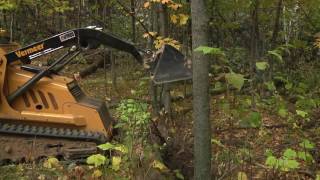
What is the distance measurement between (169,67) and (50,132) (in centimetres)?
280

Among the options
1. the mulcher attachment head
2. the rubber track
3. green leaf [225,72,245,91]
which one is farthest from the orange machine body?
green leaf [225,72,245,91]

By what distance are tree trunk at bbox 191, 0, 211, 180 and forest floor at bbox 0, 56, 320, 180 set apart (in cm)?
53

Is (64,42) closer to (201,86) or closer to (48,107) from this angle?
(48,107)

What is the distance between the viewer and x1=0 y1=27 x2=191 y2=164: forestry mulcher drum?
26.7ft

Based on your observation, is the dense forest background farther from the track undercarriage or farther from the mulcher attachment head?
the track undercarriage

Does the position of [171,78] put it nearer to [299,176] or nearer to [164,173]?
[164,173]

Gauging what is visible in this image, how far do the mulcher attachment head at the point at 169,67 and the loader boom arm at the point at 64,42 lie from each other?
2.11m

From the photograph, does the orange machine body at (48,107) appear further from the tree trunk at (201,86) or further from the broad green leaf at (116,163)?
the tree trunk at (201,86)

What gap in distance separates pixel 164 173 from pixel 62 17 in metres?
15.1

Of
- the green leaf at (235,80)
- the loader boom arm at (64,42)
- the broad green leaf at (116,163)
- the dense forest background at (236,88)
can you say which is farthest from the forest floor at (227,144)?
the loader boom arm at (64,42)

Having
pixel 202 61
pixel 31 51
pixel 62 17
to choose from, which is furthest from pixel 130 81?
pixel 202 61

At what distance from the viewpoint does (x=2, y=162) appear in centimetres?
783

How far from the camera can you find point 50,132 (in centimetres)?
824

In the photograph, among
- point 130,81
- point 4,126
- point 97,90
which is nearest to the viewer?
point 4,126
